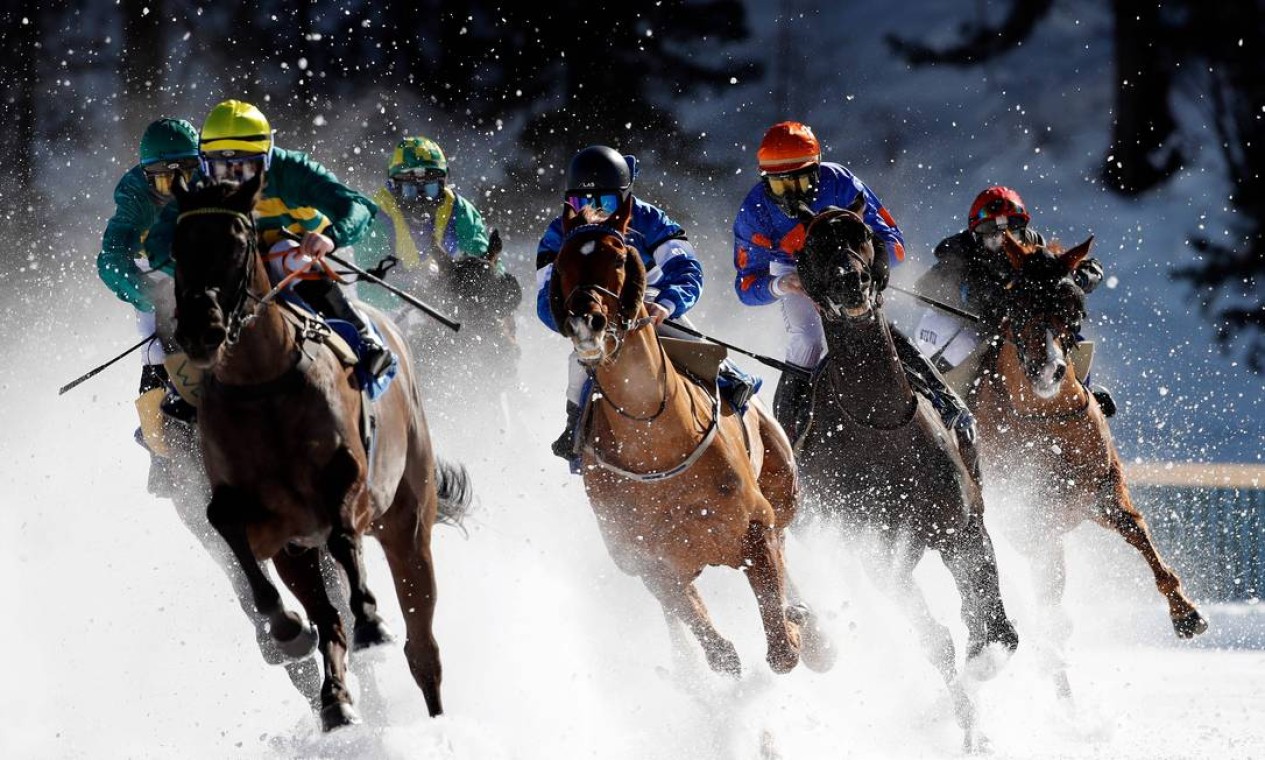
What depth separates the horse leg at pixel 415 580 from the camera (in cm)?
538

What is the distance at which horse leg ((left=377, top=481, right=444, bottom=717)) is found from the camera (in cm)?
538

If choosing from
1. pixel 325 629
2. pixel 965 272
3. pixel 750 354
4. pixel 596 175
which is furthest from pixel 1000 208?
pixel 325 629

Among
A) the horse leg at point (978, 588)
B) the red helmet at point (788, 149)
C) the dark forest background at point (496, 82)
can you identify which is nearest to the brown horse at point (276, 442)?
the horse leg at point (978, 588)

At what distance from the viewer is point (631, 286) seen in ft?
16.5

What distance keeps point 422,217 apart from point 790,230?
2825 millimetres

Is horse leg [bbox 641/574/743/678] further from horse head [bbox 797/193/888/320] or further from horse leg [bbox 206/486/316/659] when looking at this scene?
horse leg [bbox 206/486/316/659]

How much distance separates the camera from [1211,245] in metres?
13.2

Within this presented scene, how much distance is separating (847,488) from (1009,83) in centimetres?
836

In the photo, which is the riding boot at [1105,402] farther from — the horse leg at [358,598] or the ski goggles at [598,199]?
the horse leg at [358,598]

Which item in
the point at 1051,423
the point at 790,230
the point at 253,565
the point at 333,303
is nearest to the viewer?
the point at 253,565

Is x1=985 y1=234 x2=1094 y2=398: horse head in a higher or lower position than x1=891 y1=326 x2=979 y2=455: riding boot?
higher

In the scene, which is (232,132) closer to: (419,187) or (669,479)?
(669,479)

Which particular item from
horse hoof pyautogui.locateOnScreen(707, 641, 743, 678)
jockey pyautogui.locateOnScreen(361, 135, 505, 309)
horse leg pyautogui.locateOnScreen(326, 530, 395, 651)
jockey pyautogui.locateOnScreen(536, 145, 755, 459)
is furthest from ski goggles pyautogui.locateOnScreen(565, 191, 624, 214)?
jockey pyautogui.locateOnScreen(361, 135, 505, 309)

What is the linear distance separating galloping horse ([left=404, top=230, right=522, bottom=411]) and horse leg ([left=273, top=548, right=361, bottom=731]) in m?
3.69
